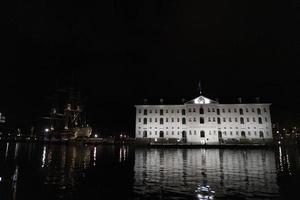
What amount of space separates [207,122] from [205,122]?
1.99ft

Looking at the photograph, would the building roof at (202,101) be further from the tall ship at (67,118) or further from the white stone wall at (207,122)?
the tall ship at (67,118)

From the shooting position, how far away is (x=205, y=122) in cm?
7606

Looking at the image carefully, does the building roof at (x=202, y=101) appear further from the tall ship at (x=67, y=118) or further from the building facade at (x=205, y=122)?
the tall ship at (x=67, y=118)

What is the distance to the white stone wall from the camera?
2940 inches

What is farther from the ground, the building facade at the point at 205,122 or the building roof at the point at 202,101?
the building roof at the point at 202,101

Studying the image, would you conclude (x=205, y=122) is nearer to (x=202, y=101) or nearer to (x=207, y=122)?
(x=207, y=122)

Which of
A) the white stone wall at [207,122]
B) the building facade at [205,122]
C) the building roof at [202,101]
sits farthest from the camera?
the building roof at [202,101]

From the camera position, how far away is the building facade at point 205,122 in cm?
7444

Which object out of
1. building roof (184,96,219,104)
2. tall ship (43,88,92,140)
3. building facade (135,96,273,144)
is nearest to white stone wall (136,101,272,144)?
building facade (135,96,273,144)

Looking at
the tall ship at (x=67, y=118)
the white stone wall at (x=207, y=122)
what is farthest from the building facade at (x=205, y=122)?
the tall ship at (x=67, y=118)

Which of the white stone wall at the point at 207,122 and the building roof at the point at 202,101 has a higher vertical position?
the building roof at the point at 202,101

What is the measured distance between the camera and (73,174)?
808 inches

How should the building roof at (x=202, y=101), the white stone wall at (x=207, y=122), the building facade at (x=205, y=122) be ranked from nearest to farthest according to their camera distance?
the building facade at (x=205, y=122) < the white stone wall at (x=207, y=122) < the building roof at (x=202, y=101)

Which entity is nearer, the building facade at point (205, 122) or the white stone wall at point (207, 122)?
the building facade at point (205, 122)
